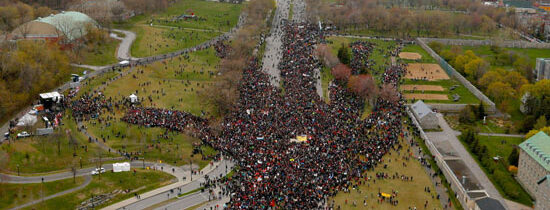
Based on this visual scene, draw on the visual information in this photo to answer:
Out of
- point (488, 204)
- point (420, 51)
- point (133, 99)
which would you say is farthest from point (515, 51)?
point (133, 99)

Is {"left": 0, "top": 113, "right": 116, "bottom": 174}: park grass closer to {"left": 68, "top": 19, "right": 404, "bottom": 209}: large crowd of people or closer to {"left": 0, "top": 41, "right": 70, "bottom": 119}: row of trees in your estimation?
{"left": 68, "top": 19, "right": 404, "bottom": 209}: large crowd of people

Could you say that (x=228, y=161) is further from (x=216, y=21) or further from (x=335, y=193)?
(x=216, y=21)

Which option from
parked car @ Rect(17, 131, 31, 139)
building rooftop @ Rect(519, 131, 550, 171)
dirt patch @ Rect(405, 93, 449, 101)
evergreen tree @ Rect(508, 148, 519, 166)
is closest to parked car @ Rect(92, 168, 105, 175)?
parked car @ Rect(17, 131, 31, 139)

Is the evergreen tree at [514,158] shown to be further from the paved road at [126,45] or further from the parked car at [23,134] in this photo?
the paved road at [126,45]

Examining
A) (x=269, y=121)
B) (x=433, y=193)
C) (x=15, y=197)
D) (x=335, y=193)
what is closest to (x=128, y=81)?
(x=269, y=121)

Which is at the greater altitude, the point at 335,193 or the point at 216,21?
the point at 216,21

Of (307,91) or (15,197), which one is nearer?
(15,197)

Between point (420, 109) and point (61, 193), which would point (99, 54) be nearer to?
point (61, 193)
